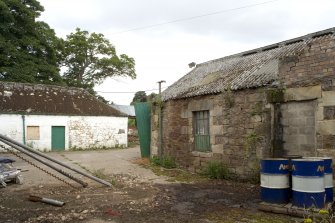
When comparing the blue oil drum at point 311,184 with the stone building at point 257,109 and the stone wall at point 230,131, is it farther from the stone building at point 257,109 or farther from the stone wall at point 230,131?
the stone wall at point 230,131

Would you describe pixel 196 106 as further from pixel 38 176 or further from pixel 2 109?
pixel 2 109

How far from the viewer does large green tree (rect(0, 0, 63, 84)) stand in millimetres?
27359

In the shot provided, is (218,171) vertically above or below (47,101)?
below

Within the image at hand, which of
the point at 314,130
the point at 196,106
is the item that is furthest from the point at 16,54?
the point at 314,130

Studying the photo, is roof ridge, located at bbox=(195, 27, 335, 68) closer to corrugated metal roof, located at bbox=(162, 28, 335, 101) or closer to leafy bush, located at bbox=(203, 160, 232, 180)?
corrugated metal roof, located at bbox=(162, 28, 335, 101)

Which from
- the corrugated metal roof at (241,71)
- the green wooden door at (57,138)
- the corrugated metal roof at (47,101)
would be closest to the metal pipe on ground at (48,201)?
the corrugated metal roof at (241,71)

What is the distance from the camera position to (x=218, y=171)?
Answer: 10.4 metres

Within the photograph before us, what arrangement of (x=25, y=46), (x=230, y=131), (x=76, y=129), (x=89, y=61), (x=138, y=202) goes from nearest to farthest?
(x=138, y=202)
(x=230, y=131)
(x=76, y=129)
(x=25, y=46)
(x=89, y=61)

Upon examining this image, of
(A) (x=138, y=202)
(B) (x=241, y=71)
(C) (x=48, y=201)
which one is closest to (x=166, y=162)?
(B) (x=241, y=71)

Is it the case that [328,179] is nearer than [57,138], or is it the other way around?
[328,179]

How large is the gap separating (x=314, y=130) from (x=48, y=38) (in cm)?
2939

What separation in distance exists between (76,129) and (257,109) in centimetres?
1761

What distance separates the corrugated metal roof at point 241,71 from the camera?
10000 mm

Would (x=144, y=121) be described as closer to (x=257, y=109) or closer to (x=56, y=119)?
(x=257, y=109)
